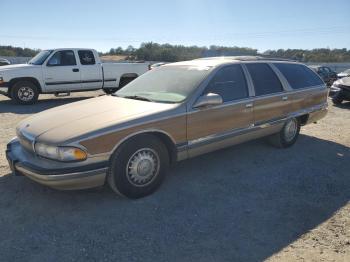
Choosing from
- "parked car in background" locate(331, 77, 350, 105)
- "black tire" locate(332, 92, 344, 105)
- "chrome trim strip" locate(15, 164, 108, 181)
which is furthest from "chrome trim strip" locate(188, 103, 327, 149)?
"black tire" locate(332, 92, 344, 105)

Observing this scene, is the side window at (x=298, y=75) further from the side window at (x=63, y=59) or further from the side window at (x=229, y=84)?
the side window at (x=63, y=59)

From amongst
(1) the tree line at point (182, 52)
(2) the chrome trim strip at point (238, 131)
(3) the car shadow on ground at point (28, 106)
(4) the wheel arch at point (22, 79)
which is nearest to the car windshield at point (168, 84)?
(2) the chrome trim strip at point (238, 131)

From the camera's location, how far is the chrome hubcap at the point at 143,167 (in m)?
3.90

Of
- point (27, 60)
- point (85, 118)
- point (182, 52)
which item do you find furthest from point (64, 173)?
point (182, 52)

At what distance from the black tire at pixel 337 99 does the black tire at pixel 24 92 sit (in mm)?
10086

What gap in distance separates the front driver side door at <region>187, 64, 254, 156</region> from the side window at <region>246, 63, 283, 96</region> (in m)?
0.26

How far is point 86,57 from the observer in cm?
1190

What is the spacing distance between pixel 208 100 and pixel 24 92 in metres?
8.68

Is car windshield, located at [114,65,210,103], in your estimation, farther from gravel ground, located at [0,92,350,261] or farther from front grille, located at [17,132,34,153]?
front grille, located at [17,132,34,153]

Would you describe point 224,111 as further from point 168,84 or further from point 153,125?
point 153,125

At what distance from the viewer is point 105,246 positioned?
3.13 metres

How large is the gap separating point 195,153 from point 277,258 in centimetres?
180

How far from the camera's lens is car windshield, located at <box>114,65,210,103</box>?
4.46 metres

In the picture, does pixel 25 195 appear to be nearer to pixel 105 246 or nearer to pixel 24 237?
pixel 24 237
